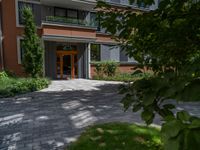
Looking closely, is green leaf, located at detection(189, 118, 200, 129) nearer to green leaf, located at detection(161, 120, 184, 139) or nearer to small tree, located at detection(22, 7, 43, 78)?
green leaf, located at detection(161, 120, 184, 139)

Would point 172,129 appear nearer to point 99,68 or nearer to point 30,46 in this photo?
point 30,46

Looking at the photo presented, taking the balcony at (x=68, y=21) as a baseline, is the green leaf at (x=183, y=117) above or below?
below

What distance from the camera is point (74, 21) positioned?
18531 millimetres

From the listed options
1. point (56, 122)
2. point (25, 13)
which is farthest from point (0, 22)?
point (56, 122)

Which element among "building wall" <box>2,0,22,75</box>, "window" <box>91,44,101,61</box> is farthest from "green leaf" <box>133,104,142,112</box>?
"window" <box>91,44,101,61</box>

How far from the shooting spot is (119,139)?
462cm

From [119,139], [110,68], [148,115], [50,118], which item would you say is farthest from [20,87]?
[148,115]

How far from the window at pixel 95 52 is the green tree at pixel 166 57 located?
725 inches

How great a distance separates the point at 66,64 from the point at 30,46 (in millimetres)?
5034

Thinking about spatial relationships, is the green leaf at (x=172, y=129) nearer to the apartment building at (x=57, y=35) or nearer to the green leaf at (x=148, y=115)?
the green leaf at (x=148, y=115)

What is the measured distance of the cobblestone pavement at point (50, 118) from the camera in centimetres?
491

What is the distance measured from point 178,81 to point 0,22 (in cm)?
1931

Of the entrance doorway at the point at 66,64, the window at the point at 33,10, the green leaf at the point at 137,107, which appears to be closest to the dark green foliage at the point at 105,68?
the entrance doorway at the point at 66,64

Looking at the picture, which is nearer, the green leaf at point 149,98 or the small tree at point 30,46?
the green leaf at point 149,98
